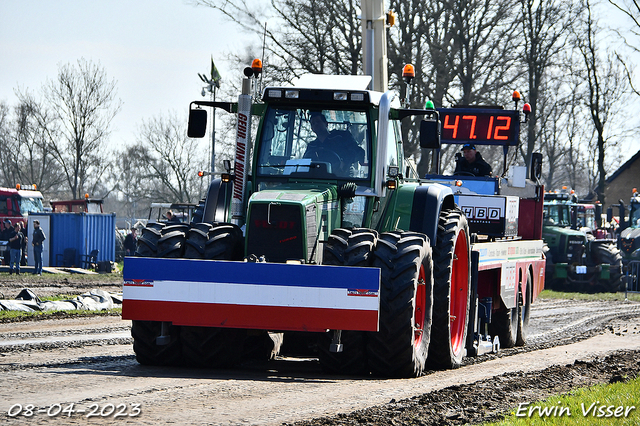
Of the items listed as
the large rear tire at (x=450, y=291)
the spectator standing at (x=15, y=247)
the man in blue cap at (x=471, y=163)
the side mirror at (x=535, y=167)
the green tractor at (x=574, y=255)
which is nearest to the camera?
the large rear tire at (x=450, y=291)

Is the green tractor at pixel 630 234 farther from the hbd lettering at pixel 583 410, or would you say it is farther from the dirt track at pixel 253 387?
the hbd lettering at pixel 583 410

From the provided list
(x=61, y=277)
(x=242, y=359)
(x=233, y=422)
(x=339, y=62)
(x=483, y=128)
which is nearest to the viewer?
(x=233, y=422)

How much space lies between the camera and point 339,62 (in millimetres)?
33375

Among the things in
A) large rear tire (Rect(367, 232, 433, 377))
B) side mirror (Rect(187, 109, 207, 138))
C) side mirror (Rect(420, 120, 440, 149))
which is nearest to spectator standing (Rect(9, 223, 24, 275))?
side mirror (Rect(187, 109, 207, 138))

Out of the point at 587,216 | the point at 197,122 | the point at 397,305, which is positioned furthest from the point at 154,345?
the point at 587,216

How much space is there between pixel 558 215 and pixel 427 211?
71.0ft

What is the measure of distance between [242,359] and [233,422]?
3.47 m

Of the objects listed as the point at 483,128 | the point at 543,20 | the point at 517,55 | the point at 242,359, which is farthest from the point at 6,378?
the point at 543,20

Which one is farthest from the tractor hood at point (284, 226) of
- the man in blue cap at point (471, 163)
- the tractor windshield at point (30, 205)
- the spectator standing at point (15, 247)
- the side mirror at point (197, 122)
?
the tractor windshield at point (30, 205)

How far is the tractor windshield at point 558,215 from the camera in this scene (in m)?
29.8

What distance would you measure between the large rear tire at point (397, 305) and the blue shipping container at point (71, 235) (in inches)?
→ 1007

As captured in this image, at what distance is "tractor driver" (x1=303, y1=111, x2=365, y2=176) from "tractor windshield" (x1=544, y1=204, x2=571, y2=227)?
21558mm

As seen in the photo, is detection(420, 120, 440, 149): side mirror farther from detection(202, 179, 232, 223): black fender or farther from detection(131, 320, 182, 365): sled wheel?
detection(131, 320, 182, 365): sled wheel

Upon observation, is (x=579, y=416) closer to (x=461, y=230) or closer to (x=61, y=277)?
(x=461, y=230)
